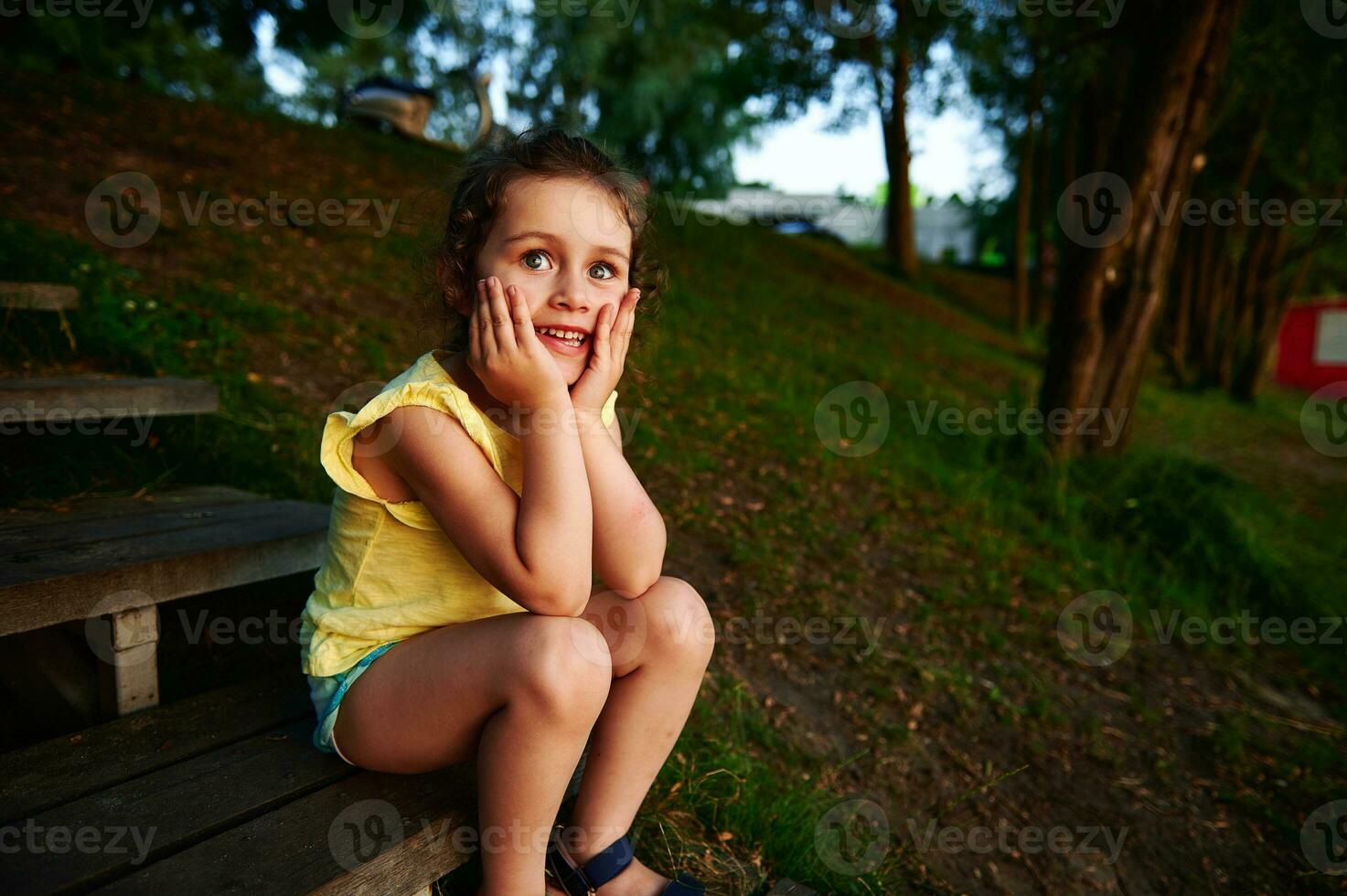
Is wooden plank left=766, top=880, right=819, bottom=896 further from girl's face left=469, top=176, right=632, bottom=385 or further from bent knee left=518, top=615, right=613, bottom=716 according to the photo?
girl's face left=469, top=176, right=632, bottom=385

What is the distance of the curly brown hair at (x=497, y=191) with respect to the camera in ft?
5.49

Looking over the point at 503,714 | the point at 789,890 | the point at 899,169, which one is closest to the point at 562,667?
the point at 503,714

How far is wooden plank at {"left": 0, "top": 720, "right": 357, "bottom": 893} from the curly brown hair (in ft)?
2.76

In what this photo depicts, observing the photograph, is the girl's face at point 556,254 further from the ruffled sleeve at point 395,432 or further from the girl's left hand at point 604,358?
the ruffled sleeve at point 395,432

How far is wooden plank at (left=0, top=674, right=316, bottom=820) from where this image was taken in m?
1.36

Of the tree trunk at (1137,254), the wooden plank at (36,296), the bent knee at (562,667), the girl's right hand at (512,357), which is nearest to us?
the bent knee at (562,667)

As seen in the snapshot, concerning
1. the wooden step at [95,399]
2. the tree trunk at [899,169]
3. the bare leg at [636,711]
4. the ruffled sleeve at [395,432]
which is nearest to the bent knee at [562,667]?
the bare leg at [636,711]

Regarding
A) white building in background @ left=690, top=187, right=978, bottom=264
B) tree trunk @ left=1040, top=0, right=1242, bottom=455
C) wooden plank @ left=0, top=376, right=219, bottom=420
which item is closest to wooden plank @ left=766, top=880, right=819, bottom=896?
wooden plank @ left=0, top=376, right=219, bottom=420

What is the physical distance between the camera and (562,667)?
4.40 ft

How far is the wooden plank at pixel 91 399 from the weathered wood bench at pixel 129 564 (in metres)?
0.24

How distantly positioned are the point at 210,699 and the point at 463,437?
0.78 metres

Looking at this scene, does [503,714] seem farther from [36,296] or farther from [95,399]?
[36,296]

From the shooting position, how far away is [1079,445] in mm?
5133

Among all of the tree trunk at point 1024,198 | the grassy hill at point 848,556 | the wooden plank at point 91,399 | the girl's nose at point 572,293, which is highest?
the tree trunk at point 1024,198
